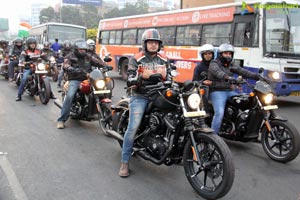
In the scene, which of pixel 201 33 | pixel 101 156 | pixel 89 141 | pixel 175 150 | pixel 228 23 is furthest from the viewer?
pixel 201 33

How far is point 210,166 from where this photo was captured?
340 cm

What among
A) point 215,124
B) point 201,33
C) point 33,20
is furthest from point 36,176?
point 33,20

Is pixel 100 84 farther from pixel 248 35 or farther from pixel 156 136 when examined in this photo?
pixel 248 35

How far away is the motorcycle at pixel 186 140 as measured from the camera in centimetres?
331

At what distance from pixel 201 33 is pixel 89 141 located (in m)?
6.94

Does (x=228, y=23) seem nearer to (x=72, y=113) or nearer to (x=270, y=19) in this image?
(x=270, y=19)

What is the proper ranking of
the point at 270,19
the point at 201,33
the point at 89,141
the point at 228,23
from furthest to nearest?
the point at 201,33, the point at 228,23, the point at 270,19, the point at 89,141

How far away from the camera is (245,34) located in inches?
375

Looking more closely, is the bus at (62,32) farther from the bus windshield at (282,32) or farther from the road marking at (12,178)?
the road marking at (12,178)

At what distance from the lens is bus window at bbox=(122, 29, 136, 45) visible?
48.8 ft

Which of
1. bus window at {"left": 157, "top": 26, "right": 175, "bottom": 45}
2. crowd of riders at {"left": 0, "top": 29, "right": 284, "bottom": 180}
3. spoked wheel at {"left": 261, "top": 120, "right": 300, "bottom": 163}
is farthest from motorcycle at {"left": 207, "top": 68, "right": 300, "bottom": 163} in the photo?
bus window at {"left": 157, "top": 26, "right": 175, "bottom": 45}

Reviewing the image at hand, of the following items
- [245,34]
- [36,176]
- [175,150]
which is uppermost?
[245,34]

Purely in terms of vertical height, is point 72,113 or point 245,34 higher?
point 245,34

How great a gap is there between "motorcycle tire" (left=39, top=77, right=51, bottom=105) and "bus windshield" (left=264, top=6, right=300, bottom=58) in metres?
5.70
